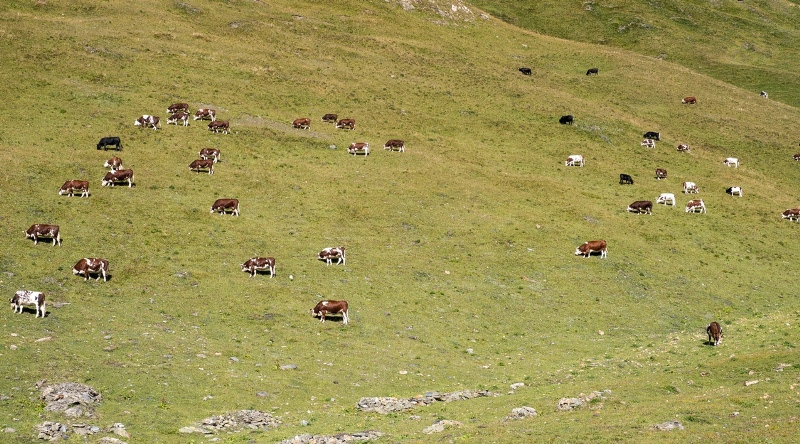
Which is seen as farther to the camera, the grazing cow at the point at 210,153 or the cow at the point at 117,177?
the grazing cow at the point at 210,153

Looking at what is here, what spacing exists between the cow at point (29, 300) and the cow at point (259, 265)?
415 inches

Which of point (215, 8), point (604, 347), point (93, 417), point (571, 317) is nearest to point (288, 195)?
point (571, 317)

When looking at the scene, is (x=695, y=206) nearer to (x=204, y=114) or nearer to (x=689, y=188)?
(x=689, y=188)

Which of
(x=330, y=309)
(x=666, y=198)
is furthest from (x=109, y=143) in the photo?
(x=666, y=198)

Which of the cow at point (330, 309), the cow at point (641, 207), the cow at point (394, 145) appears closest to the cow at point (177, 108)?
the cow at point (394, 145)

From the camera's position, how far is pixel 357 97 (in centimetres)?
7569

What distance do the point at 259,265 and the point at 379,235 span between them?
1024 centimetres

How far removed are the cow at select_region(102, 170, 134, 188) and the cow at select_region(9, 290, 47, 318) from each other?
55.8 ft

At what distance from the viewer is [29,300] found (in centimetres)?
3148

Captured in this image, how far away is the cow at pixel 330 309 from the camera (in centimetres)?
3619

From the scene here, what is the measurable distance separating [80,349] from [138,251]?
11.5m

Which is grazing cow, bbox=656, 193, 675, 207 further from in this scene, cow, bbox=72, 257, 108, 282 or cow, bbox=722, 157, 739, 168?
cow, bbox=72, 257, 108, 282

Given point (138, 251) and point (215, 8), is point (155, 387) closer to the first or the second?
point (138, 251)

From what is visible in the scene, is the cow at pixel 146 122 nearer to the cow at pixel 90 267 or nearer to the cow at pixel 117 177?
the cow at pixel 117 177
